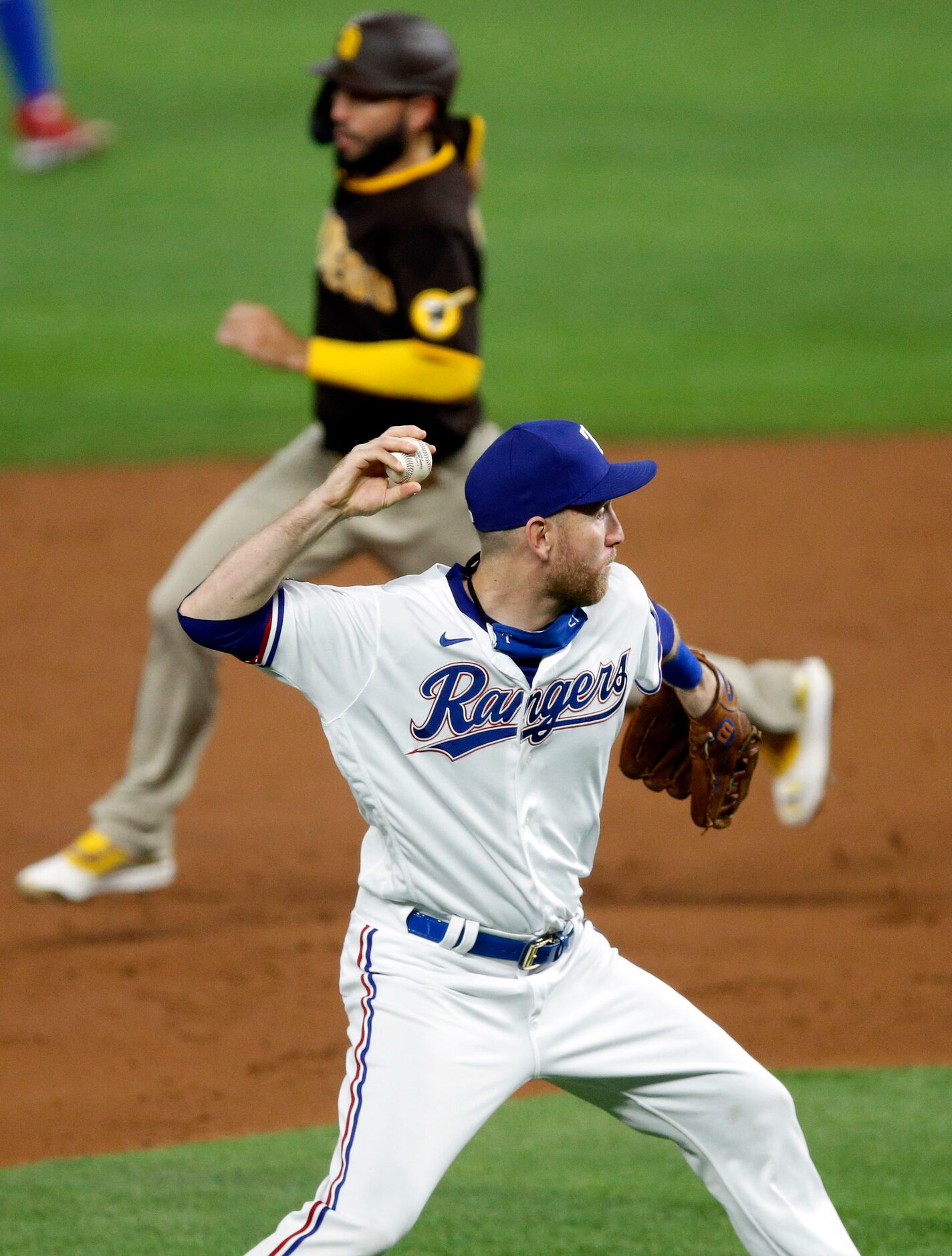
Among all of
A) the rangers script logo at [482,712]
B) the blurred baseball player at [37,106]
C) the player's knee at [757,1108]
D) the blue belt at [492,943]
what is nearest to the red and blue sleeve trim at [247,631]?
the rangers script logo at [482,712]

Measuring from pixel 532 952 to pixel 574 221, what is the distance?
1224 centimetres

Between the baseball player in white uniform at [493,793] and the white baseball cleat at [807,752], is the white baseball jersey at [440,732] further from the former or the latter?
the white baseball cleat at [807,752]

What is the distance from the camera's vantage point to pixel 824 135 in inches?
651

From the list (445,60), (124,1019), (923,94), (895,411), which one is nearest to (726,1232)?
(124,1019)

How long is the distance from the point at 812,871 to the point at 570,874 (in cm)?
288

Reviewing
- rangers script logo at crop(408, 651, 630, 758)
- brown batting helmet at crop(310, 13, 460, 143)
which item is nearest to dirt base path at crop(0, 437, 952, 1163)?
rangers script logo at crop(408, 651, 630, 758)

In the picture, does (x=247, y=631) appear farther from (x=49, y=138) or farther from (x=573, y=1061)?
(x=49, y=138)

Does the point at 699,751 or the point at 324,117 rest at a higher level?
the point at 324,117

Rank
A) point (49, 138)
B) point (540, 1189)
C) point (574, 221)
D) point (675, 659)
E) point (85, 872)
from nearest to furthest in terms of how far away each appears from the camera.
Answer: point (675, 659) < point (540, 1189) < point (85, 872) < point (574, 221) < point (49, 138)

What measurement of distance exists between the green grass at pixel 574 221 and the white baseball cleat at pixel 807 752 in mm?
5150

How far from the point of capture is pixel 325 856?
Answer: 241 inches

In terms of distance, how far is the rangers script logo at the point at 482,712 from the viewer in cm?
307

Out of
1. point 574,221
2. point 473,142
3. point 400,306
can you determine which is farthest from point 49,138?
point 400,306

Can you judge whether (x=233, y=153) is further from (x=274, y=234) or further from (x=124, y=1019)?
(x=124, y=1019)
